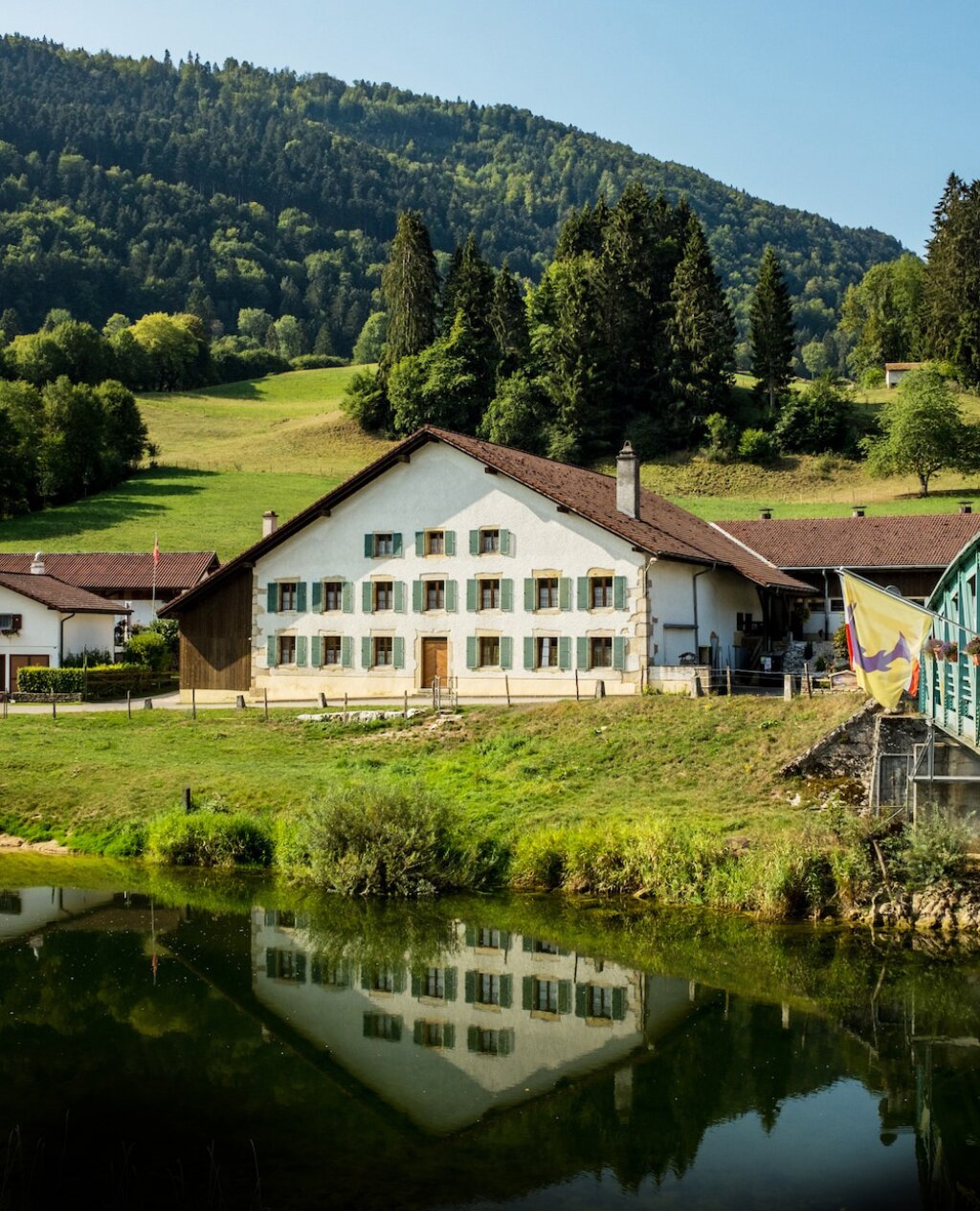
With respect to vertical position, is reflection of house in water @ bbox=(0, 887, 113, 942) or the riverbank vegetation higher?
the riverbank vegetation

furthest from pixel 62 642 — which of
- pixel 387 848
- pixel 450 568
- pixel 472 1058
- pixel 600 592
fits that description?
pixel 472 1058

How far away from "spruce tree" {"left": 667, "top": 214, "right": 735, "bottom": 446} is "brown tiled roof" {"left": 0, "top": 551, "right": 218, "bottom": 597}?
3629 cm

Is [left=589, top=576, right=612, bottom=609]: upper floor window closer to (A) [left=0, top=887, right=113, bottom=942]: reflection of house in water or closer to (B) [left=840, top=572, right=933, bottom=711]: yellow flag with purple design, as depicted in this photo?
(B) [left=840, top=572, right=933, bottom=711]: yellow flag with purple design

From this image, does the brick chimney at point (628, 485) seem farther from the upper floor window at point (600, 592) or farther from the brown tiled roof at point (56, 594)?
the brown tiled roof at point (56, 594)

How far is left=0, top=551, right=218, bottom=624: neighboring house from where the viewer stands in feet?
182

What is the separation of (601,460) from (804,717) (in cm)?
5696

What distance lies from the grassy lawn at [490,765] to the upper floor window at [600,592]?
4.99 meters

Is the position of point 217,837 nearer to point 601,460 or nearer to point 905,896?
point 905,896

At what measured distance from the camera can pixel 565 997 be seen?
17812 millimetres

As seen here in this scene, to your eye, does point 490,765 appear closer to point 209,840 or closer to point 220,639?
point 209,840

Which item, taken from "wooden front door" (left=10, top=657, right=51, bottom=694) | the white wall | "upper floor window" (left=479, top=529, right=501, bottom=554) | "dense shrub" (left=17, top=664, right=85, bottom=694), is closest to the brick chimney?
the white wall

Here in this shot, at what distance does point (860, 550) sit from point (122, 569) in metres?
30.6

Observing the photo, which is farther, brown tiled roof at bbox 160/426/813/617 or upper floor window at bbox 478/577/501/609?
upper floor window at bbox 478/577/501/609

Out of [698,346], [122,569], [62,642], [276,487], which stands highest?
[698,346]
